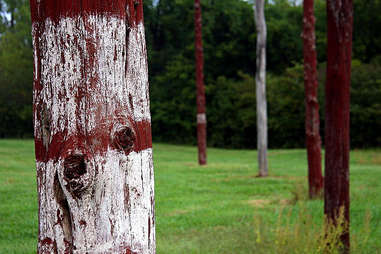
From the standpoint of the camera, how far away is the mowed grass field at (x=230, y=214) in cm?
549

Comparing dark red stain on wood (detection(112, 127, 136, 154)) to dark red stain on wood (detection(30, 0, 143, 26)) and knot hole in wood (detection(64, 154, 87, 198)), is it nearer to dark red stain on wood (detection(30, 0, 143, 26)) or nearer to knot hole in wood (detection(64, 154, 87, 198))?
knot hole in wood (detection(64, 154, 87, 198))

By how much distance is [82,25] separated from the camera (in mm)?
1496

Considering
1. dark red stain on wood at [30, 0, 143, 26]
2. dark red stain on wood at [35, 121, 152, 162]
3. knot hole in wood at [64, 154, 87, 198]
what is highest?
dark red stain on wood at [30, 0, 143, 26]

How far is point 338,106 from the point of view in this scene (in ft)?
16.4

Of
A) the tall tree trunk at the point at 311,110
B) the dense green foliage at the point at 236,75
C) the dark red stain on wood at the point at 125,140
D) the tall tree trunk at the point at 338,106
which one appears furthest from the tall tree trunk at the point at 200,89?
Answer: the dark red stain on wood at the point at 125,140

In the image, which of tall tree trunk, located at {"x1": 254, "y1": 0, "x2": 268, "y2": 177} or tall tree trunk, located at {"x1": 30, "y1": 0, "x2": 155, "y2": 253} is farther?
tall tree trunk, located at {"x1": 254, "y1": 0, "x2": 268, "y2": 177}

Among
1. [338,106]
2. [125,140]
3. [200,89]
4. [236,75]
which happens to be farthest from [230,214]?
[236,75]

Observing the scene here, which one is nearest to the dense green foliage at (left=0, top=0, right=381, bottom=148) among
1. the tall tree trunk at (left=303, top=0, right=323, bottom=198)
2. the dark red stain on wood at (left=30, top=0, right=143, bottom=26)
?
the tall tree trunk at (left=303, top=0, right=323, bottom=198)

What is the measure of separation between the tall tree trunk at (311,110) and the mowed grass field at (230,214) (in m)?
0.51

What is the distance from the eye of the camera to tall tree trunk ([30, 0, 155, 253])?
150 centimetres

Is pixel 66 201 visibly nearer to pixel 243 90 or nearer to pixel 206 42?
pixel 243 90

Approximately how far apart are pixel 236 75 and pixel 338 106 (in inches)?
1469

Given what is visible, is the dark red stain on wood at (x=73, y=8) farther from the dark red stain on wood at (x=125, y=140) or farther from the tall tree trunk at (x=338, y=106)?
the tall tree trunk at (x=338, y=106)

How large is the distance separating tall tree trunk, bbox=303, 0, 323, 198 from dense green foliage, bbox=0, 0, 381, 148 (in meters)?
22.6
